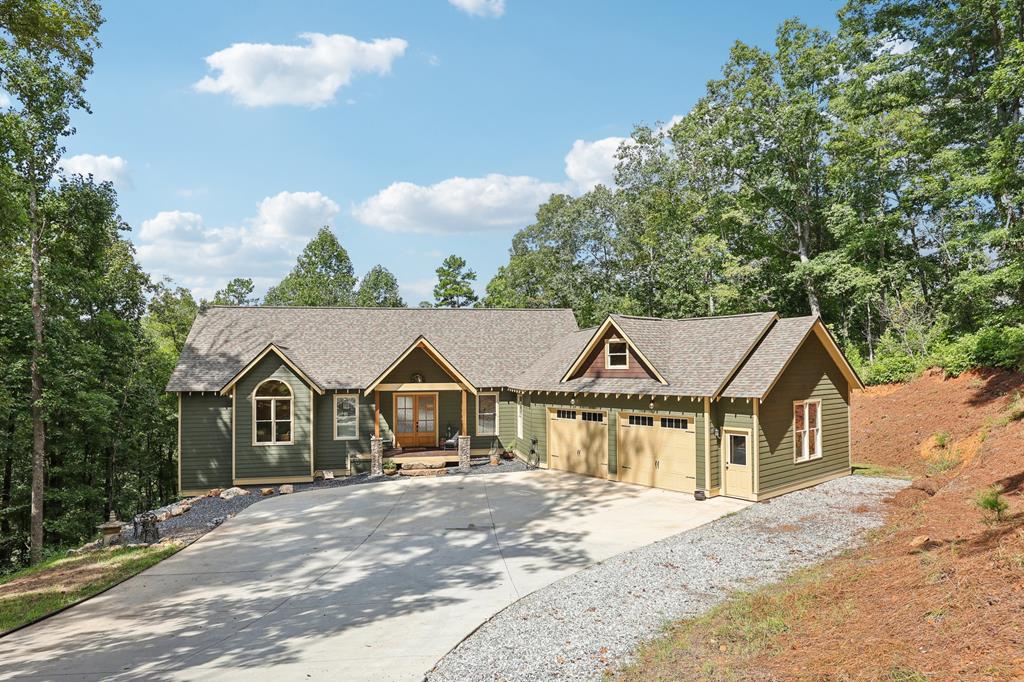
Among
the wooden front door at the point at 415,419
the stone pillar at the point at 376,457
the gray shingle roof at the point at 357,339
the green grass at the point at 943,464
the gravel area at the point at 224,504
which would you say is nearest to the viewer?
the gravel area at the point at 224,504

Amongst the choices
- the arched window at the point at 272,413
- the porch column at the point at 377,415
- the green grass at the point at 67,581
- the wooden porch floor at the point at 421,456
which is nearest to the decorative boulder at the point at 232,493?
the arched window at the point at 272,413

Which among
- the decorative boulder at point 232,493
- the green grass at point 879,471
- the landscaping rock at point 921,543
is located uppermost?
the landscaping rock at point 921,543

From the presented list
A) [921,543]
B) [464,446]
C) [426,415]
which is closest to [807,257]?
[464,446]

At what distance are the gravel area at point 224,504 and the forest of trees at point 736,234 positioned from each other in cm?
653

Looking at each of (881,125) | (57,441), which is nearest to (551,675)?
(57,441)

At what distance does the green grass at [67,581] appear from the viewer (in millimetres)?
9359

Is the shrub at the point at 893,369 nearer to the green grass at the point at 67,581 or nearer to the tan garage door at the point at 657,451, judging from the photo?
the tan garage door at the point at 657,451

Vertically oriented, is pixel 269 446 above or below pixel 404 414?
below

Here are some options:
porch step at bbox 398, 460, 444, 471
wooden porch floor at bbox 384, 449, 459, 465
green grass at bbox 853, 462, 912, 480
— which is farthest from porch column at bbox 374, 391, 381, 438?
green grass at bbox 853, 462, 912, 480

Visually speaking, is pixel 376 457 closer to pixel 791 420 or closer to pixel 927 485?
pixel 791 420

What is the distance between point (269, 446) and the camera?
802 inches

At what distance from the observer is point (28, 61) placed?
18.1 meters

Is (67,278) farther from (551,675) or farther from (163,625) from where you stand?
(551,675)

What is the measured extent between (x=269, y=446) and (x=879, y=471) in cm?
2139
